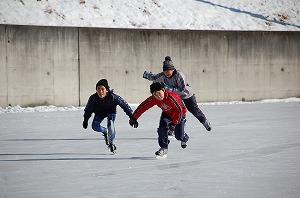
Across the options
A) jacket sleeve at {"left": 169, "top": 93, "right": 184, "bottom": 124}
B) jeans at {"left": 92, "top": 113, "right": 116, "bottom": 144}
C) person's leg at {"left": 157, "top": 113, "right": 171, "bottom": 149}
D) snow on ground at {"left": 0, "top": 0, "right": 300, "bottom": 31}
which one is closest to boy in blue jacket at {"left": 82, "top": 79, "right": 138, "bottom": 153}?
jeans at {"left": 92, "top": 113, "right": 116, "bottom": 144}

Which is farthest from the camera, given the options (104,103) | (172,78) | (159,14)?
(159,14)

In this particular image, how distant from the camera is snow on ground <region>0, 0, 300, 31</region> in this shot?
66.1ft

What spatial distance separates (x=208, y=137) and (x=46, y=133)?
3.25 meters

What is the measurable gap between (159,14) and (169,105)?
1427 centimetres

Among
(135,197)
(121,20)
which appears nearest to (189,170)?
(135,197)

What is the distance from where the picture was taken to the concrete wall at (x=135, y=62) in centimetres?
1633

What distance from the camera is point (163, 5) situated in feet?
75.9

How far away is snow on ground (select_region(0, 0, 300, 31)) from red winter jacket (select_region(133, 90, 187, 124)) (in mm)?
11888

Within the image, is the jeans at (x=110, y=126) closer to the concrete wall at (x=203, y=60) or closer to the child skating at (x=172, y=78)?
the child skating at (x=172, y=78)

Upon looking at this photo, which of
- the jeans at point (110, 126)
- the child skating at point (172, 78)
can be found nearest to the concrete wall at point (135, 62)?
the child skating at point (172, 78)

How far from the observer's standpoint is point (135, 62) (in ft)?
58.3

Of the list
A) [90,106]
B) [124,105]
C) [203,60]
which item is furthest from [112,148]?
[203,60]

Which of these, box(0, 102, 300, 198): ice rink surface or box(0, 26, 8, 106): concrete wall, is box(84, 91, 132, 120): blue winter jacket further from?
box(0, 26, 8, 106): concrete wall

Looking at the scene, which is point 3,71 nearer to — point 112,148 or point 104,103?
point 104,103
